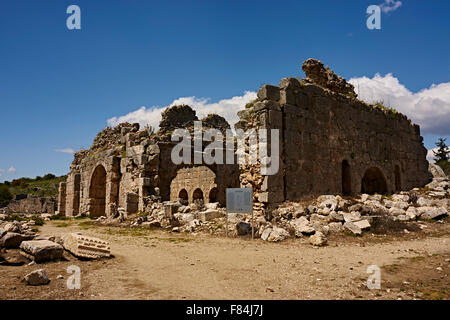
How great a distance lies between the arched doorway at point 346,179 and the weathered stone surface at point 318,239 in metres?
5.18

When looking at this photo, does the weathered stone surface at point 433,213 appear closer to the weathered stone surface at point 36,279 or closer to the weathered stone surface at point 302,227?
the weathered stone surface at point 302,227

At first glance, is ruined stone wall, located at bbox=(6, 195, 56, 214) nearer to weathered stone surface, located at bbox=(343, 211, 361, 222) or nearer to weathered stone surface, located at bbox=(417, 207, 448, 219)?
weathered stone surface, located at bbox=(343, 211, 361, 222)

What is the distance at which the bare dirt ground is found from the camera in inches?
154

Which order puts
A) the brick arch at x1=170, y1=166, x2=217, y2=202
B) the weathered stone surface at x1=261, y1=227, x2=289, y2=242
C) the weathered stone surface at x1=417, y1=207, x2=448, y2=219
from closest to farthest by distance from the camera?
the weathered stone surface at x1=261, y1=227, x2=289, y2=242 → the weathered stone surface at x1=417, y1=207, x2=448, y2=219 → the brick arch at x1=170, y1=166, x2=217, y2=202

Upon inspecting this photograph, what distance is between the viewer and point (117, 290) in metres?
4.05

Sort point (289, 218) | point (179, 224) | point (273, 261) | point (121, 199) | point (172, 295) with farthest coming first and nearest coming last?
point (121, 199) → point (179, 224) → point (289, 218) → point (273, 261) → point (172, 295)

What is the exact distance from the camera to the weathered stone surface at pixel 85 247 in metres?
5.98

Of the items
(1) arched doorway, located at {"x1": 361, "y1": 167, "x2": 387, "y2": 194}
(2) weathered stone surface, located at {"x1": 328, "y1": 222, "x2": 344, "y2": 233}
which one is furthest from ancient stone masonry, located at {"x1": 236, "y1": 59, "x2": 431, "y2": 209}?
(2) weathered stone surface, located at {"x1": 328, "y1": 222, "x2": 344, "y2": 233}

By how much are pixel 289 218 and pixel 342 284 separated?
476 centimetres

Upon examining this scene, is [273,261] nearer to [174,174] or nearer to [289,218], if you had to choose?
[289,218]

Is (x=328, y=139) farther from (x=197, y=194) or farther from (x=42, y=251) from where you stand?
(x=42, y=251)

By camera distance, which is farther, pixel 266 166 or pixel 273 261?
pixel 266 166

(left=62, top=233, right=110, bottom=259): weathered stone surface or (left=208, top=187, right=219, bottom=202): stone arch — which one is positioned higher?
(left=208, top=187, right=219, bottom=202): stone arch
